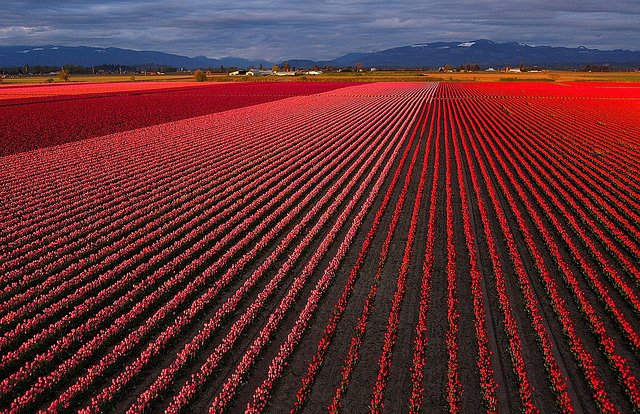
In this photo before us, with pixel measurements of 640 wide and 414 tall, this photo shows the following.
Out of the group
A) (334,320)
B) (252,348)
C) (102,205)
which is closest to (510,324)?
(334,320)

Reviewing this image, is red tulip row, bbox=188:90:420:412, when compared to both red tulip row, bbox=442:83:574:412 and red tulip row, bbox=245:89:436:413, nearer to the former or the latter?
red tulip row, bbox=245:89:436:413

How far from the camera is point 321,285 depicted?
11391mm

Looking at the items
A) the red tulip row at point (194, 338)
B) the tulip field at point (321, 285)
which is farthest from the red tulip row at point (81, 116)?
the red tulip row at point (194, 338)

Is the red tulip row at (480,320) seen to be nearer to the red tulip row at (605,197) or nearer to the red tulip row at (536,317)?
the red tulip row at (536,317)

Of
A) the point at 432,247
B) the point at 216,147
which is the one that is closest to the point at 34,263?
the point at 432,247

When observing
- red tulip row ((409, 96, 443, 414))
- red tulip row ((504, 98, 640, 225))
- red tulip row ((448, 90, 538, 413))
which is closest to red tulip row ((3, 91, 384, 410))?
red tulip row ((409, 96, 443, 414))

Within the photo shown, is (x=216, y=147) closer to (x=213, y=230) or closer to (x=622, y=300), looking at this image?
(x=213, y=230)

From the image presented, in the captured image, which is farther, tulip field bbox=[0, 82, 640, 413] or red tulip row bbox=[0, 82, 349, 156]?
red tulip row bbox=[0, 82, 349, 156]

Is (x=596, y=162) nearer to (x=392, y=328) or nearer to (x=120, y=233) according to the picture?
(x=392, y=328)

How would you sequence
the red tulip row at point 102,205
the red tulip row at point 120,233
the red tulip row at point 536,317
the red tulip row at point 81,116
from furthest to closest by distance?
the red tulip row at point 81,116
the red tulip row at point 102,205
the red tulip row at point 120,233
the red tulip row at point 536,317

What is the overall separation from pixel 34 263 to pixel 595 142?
32897mm

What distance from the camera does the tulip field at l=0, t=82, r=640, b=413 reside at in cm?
804

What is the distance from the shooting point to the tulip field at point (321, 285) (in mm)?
8039

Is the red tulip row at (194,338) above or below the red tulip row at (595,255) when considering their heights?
below
